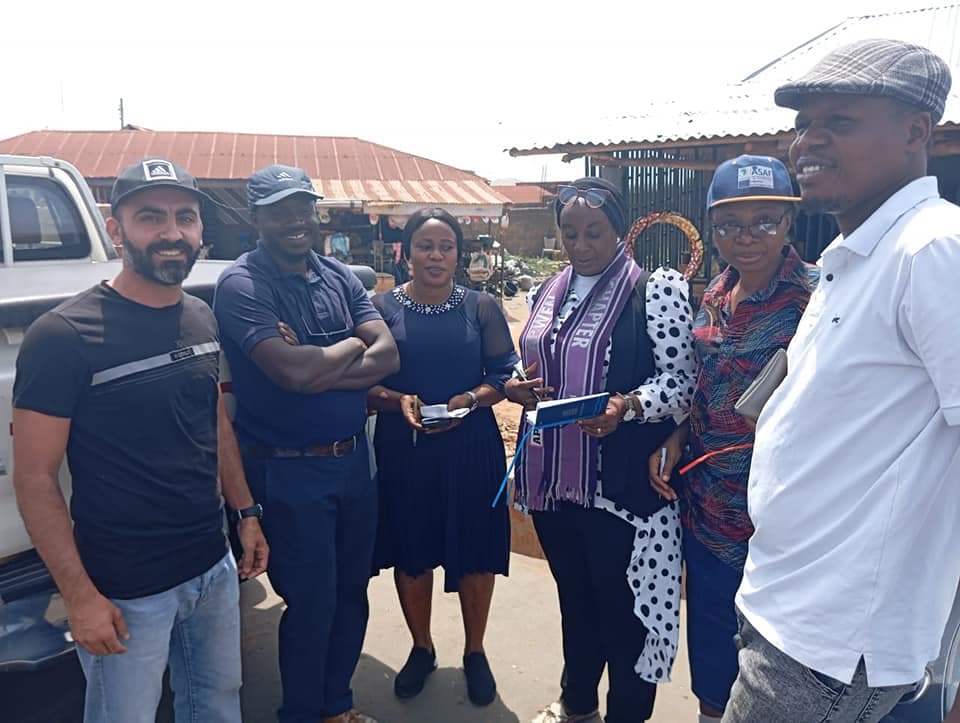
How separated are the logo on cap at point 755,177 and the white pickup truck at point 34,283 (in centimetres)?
201

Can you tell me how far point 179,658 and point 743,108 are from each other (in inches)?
258

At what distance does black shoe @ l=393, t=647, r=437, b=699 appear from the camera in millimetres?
2939

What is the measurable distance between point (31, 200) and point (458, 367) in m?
2.98

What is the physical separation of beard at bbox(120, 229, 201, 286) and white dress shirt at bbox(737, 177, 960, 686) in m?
1.58

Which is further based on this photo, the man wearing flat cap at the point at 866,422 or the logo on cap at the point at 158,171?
the logo on cap at the point at 158,171

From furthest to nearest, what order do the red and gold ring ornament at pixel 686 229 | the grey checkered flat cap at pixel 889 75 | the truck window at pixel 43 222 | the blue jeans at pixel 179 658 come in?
the red and gold ring ornament at pixel 686 229 → the truck window at pixel 43 222 → the blue jeans at pixel 179 658 → the grey checkered flat cap at pixel 889 75

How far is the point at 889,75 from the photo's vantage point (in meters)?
1.27

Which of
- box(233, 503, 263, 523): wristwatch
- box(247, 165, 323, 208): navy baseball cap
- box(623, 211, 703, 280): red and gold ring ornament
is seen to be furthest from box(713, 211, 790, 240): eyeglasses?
box(623, 211, 703, 280): red and gold ring ornament

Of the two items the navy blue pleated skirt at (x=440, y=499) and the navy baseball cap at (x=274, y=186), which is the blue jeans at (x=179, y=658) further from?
the navy baseball cap at (x=274, y=186)

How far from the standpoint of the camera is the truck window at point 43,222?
400 centimetres

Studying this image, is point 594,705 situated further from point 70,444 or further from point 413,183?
point 413,183

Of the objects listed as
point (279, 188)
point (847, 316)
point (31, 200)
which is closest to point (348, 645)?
point (279, 188)

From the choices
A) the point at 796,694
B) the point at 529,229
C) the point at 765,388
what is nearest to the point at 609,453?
the point at 765,388

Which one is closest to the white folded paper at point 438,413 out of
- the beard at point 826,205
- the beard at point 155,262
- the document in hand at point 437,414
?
the document in hand at point 437,414
